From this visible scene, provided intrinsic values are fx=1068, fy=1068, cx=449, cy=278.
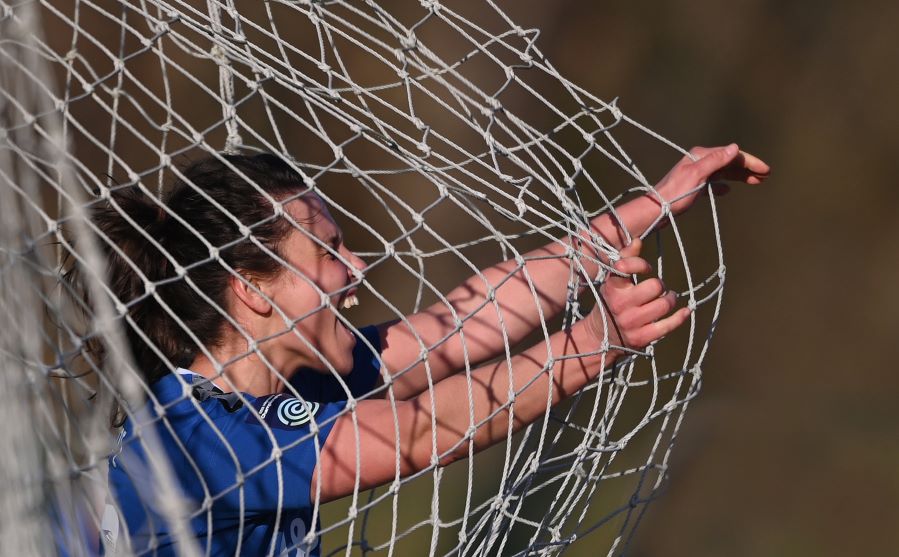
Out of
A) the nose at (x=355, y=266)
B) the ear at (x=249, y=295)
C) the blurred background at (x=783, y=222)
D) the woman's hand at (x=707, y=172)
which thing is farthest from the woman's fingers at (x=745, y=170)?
the blurred background at (x=783, y=222)

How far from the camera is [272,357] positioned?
45.4 inches

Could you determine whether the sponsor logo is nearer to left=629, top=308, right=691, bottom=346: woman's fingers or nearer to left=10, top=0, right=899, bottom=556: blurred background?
left=629, top=308, right=691, bottom=346: woman's fingers

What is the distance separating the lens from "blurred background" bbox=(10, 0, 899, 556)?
8.18 feet

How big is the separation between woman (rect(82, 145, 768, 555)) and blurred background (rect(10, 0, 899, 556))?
4.69ft

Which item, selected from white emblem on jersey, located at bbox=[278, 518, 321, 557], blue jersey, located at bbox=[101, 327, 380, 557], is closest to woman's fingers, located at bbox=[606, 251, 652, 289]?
blue jersey, located at bbox=[101, 327, 380, 557]

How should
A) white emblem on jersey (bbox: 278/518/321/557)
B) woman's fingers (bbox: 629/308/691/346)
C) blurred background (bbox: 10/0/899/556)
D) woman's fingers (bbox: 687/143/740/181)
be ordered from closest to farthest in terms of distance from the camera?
woman's fingers (bbox: 629/308/691/346), white emblem on jersey (bbox: 278/518/321/557), woman's fingers (bbox: 687/143/740/181), blurred background (bbox: 10/0/899/556)

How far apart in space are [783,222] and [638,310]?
6.34 ft

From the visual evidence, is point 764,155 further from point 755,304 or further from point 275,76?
point 275,76

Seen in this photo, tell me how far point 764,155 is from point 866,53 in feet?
1.15

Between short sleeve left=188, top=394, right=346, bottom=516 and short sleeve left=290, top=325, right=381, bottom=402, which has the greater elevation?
short sleeve left=290, top=325, right=381, bottom=402

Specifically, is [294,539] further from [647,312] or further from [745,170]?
[745,170]

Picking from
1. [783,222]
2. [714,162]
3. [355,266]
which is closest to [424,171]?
[355,266]

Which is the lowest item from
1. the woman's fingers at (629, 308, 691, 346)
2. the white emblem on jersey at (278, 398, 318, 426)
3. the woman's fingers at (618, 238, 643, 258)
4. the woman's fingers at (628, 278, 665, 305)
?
the white emblem on jersey at (278, 398, 318, 426)

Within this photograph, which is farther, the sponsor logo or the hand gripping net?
the hand gripping net
